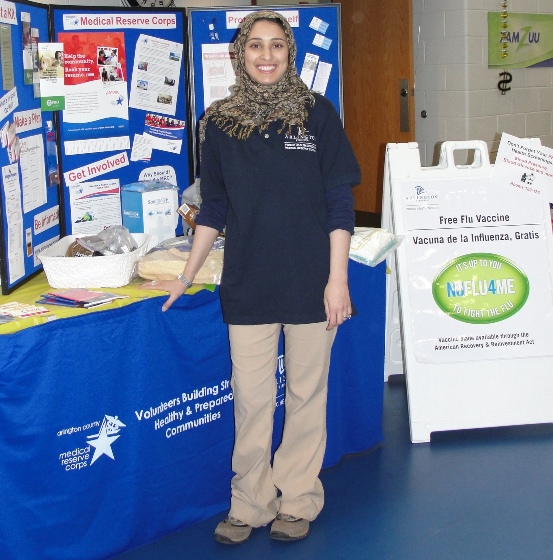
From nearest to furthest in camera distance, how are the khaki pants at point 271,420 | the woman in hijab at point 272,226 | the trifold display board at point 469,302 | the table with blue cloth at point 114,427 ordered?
1. the table with blue cloth at point 114,427
2. the woman in hijab at point 272,226
3. the khaki pants at point 271,420
4. the trifold display board at point 469,302

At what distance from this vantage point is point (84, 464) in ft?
6.66

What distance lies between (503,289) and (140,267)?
1366 millimetres

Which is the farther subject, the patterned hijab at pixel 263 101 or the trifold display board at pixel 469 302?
the trifold display board at pixel 469 302

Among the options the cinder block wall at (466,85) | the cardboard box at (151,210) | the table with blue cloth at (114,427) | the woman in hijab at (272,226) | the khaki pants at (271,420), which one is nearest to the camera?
the table with blue cloth at (114,427)

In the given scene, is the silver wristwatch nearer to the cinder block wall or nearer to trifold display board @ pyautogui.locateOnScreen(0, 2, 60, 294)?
trifold display board @ pyautogui.locateOnScreen(0, 2, 60, 294)

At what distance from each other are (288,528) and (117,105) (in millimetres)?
1564

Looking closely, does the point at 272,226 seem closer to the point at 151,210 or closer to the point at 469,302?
the point at 151,210

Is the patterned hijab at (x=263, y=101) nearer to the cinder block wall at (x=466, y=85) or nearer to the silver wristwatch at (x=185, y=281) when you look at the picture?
the silver wristwatch at (x=185, y=281)

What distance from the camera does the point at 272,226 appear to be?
2.02m

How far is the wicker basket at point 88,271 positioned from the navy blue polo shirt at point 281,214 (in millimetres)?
342

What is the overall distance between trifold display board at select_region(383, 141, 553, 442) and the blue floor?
0.41 ft

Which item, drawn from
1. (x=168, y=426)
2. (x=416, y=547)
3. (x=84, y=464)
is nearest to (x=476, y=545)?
(x=416, y=547)

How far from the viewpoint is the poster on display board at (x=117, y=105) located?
8.87 feet

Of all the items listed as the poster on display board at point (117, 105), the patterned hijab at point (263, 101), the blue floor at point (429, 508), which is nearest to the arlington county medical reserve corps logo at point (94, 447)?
the blue floor at point (429, 508)
